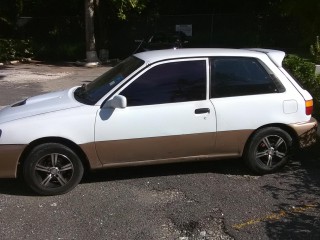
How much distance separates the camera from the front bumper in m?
5.09

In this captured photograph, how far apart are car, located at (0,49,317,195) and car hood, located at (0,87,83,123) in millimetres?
13

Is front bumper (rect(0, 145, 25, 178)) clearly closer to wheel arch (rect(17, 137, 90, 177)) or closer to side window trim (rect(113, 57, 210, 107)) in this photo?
wheel arch (rect(17, 137, 90, 177))

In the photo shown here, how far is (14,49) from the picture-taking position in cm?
2270

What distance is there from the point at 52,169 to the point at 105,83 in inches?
48.2

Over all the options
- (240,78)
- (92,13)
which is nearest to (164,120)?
(240,78)

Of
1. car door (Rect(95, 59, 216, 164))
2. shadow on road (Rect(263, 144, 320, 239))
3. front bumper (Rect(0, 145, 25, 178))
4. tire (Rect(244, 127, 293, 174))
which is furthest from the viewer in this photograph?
tire (Rect(244, 127, 293, 174))

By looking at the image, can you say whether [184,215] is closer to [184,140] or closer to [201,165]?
[184,140]

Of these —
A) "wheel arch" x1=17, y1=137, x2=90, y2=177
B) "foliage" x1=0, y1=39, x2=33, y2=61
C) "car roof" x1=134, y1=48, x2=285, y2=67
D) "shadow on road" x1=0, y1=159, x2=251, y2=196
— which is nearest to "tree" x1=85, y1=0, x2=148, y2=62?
"foliage" x1=0, y1=39, x2=33, y2=61

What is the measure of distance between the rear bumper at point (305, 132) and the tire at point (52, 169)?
2.61 m

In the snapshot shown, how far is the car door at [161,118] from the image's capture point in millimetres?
5312

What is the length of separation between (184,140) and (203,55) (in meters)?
1.03

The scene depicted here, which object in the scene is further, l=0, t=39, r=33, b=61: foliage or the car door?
l=0, t=39, r=33, b=61: foliage

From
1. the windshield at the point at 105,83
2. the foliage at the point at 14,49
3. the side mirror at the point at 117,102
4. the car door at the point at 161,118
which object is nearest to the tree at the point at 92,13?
the foliage at the point at 14,49

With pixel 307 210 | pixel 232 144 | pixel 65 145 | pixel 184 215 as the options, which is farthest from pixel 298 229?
pixel 65 145
